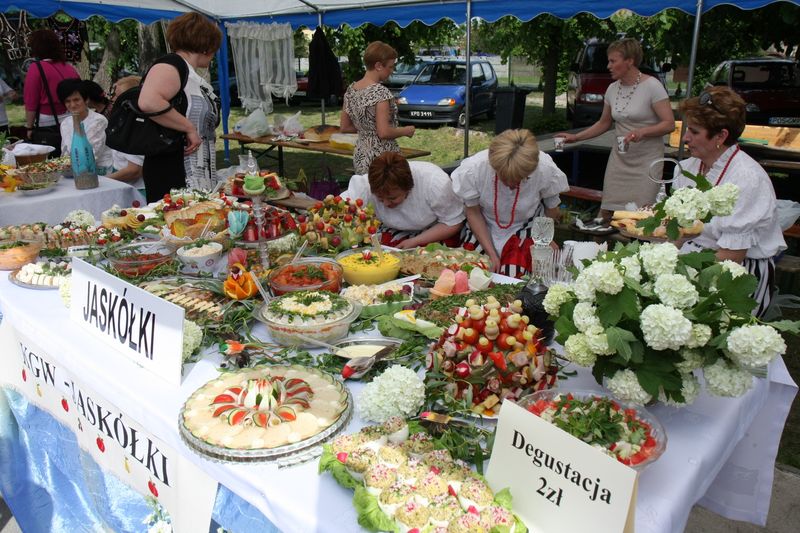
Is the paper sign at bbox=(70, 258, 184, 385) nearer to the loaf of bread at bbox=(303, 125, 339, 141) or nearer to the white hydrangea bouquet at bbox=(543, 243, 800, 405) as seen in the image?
the white hydrangea bouquet at bbox=(543, 243, 800, 405)

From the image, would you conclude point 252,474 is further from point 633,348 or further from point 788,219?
point 788,219

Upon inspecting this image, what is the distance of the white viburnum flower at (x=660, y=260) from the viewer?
1335 millimetres

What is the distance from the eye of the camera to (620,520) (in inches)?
38.8

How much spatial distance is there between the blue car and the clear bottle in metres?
8.81

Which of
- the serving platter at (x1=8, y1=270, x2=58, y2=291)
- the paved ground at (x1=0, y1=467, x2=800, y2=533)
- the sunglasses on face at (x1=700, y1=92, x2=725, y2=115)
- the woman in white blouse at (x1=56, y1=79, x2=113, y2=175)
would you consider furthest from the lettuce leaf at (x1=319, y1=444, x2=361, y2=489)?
the woman in white blouse at (x1=56, y1=79, x2=113, y2=175)

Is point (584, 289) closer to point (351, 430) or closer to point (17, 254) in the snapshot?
point (351, 430)

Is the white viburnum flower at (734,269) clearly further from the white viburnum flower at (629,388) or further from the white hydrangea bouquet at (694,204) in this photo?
the white viburnum flower at (629,388)

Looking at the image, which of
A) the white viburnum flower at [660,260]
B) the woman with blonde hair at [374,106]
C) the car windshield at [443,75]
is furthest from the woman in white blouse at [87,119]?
the car windshield at [443,75]

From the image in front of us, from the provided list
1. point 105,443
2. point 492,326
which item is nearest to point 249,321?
point 105,443

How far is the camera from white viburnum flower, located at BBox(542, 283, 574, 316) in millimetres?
1483

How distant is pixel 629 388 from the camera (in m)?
1.34

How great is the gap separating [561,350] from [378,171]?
1.67m

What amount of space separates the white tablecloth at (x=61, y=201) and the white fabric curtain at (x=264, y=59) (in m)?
5.12

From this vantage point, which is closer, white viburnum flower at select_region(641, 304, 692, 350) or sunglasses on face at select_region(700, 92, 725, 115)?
white viburnum flower at select_region(641, 304, 692, 350)
